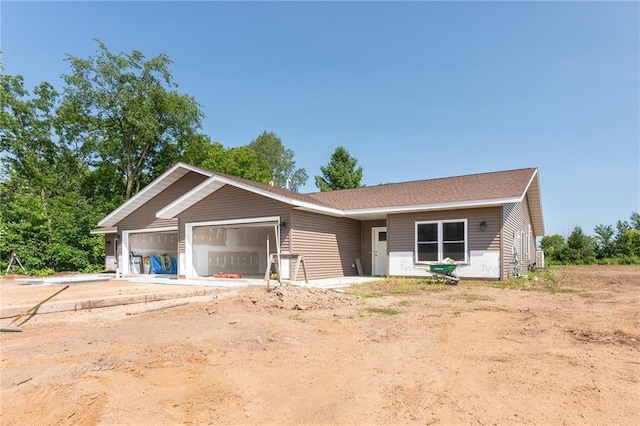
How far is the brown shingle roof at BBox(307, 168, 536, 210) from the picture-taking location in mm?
13805

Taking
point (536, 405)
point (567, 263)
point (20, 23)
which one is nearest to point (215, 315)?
point (536, 405)

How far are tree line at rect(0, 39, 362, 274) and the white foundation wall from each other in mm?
11777

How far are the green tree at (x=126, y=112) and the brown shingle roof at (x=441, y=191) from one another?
20.2 metres

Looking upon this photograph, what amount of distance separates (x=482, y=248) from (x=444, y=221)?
1627mm

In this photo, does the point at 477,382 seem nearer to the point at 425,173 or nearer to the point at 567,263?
the point at 567,263

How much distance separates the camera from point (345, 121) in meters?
31.0

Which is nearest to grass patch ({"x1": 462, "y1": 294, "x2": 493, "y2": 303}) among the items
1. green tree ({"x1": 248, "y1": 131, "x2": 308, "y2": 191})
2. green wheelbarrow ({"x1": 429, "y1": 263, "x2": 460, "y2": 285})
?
green wheelbarrow ({"x1": 429, "y1": 263, "x2": 460, "y2": 285})

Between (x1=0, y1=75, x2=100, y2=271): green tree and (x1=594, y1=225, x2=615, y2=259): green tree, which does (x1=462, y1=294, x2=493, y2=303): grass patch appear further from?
(x1=594, y1=225, x2=615, y2=259): green tree

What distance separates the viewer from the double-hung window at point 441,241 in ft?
45.8

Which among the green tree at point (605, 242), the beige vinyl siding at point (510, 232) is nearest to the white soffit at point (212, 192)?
the beige vinyl siding at point (510, 232)

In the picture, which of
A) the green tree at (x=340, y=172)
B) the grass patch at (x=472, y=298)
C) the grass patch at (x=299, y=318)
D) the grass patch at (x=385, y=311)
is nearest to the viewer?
the grass patch at (x=299, y=318)

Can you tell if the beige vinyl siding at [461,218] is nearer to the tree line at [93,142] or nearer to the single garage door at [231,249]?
the single garage door at [231,249]

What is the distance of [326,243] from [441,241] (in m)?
4.47

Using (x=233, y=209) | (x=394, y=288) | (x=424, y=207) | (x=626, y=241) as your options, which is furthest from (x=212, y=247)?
(x=626, y=241)
